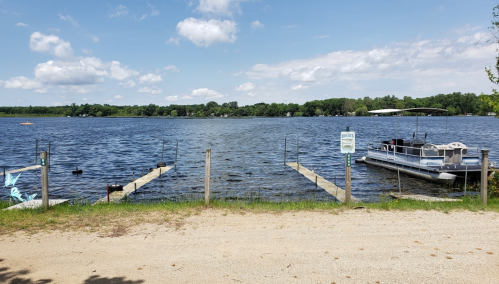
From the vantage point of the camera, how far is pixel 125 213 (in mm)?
9406

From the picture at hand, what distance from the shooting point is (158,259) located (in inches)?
243

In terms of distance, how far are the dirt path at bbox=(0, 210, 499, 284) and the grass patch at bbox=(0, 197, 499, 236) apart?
1.48 feet

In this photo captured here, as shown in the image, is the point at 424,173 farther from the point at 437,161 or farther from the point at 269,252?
the point at 269,252

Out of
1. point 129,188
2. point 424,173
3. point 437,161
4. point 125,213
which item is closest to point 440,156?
point 437,161

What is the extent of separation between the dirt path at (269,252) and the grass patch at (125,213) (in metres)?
0.45

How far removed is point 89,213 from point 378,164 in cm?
2250

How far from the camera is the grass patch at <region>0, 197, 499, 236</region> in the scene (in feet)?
26.7

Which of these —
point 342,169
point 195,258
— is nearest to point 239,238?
point 195,258

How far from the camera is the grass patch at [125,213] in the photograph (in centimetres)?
812

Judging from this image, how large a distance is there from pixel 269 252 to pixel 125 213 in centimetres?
465

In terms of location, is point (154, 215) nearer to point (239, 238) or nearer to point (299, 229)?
point (239, 238)

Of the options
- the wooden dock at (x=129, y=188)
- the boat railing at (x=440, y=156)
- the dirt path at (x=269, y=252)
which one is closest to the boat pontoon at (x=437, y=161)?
the boat railing at (x=440, y=156)

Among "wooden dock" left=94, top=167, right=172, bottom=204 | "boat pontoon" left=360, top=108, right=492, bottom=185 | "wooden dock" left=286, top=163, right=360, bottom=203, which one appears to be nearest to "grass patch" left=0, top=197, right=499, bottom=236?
"wooden dock" left=94, top=167, right=172, bottom=204

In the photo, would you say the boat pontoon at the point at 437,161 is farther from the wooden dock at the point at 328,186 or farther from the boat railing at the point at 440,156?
the wooden dock at the point at 328,186
